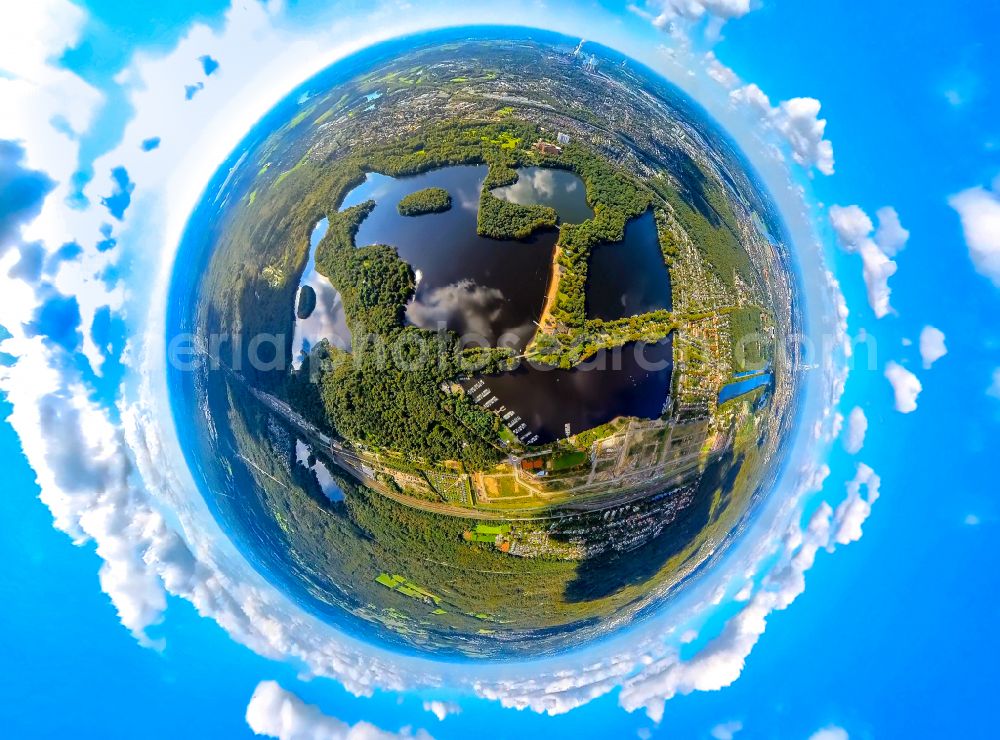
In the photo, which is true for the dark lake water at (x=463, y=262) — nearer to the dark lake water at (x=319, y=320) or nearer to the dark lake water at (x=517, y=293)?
the dark lake water at (x=517, y=293)

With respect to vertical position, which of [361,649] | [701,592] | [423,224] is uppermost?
[423,224]

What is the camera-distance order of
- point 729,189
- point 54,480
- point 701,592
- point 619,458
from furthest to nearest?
point 701,592 → point 54,480 → point 729,189 → point 619,458

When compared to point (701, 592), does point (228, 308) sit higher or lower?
higher

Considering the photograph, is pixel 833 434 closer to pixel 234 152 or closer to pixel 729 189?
pixel 729 189

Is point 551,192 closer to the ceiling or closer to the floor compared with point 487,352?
closer to the ceiling

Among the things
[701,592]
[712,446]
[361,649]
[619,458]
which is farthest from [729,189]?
[361,649]

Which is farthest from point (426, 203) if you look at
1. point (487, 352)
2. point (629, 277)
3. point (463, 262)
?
point (629, 277)

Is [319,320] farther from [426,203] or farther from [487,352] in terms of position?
[487,352]
